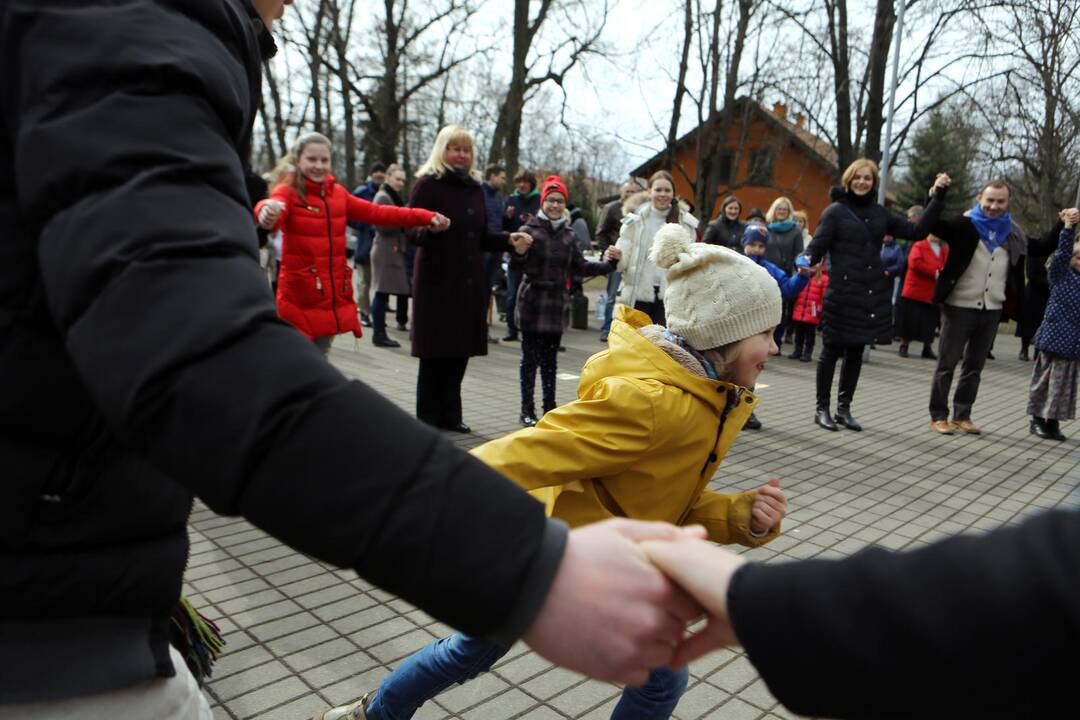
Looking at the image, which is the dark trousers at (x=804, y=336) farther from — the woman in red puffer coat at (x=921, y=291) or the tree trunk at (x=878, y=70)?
the tree trunk at (x=878, y=70)

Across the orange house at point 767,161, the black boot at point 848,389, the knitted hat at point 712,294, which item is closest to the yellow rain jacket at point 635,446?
the knitted hat at point 712,294

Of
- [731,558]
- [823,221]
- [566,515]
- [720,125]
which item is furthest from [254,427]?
[720,125]

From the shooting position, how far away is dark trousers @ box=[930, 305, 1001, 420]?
7.36 metres

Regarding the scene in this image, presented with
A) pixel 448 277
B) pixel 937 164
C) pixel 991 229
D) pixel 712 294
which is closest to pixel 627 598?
pixel 712 294

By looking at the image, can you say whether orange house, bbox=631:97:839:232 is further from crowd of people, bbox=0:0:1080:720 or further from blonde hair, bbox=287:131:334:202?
crowd of people, bbox=0:0:1080:720

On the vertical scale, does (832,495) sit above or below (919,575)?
below

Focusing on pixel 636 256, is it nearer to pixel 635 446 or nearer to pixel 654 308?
pixel 654 308

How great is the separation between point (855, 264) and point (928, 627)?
6.82m

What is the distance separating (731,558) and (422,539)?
0.40 meters

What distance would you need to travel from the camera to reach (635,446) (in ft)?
6.90

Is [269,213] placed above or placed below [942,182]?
below

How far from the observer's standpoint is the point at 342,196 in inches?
227

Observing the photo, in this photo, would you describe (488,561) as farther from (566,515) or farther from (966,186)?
(966,186)

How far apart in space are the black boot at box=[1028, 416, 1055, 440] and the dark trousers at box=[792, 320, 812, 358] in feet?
13.5
